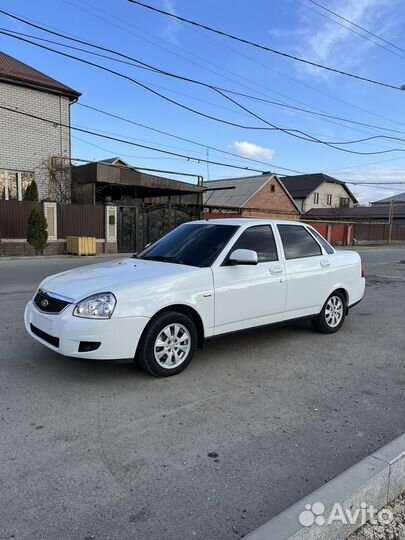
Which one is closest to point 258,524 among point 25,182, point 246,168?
point 25,182

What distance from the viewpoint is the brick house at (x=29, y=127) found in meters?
21.0

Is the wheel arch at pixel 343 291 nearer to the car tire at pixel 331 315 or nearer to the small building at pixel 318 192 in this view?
the car tire at pixel 331 315

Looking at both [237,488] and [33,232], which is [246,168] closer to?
[33,232]

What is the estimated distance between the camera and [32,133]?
2177cm

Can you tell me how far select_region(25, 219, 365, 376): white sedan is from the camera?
166 inches

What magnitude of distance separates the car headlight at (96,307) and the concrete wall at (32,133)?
19.4 metres

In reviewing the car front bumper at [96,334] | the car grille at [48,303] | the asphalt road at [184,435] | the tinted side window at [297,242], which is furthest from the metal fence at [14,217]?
the car front bumper at [96,334]

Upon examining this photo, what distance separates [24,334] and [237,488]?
13.9 feet

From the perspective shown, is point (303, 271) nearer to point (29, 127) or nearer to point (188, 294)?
point (188, 294)

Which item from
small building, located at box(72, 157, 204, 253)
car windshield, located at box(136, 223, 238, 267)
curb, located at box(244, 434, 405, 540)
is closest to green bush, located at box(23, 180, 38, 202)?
small building, located at box(72, 157, 204, 253)

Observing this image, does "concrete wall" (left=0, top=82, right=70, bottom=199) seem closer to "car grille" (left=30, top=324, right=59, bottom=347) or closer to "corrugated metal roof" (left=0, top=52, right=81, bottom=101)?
"corrugated metal roof" (left=0, top=52, right=81, bottom=101)

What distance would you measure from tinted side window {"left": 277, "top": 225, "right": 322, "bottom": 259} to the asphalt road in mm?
1278

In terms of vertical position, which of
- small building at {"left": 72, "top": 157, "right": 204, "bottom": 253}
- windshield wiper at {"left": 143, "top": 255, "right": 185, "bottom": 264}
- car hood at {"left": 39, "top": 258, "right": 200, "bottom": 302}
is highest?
small building at {"left": 72, "top": 157, "right": 204, "bottom": 253}

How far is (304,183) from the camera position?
71000 mm
